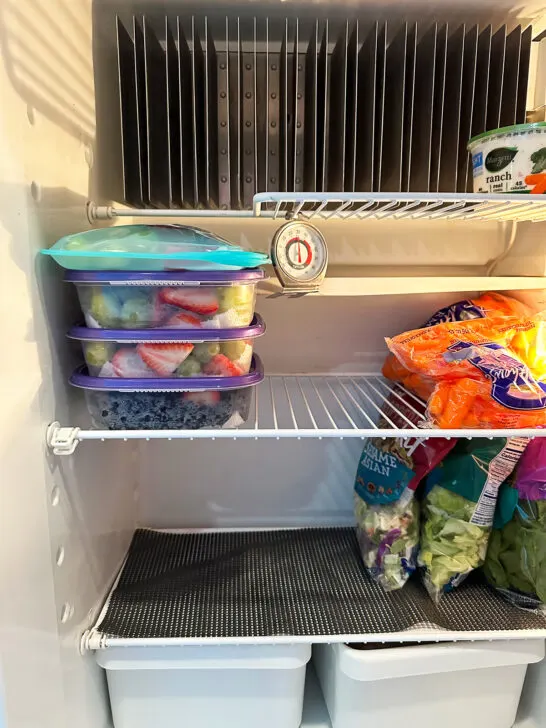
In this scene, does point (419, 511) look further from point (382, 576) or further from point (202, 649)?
point (202, 649)

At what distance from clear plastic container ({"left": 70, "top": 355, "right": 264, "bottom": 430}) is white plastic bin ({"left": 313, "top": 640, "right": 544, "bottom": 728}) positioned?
1.56 feet

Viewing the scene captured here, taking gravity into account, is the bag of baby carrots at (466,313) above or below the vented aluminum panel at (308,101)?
below

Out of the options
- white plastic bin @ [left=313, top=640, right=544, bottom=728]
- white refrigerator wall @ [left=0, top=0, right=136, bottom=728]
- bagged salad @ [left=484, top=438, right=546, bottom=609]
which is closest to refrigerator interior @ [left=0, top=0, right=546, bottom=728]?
white refrigerator wall @ [left=0, top=0, right=136, bottom=728]

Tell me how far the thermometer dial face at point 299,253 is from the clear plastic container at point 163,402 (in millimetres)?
197

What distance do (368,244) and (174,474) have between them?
65cm

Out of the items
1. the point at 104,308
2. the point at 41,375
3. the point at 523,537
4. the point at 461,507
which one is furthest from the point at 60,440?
the point at 523,537

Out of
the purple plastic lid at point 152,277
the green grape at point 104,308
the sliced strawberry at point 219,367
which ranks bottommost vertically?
the sliced strawberry at point 219,367

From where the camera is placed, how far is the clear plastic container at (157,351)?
0.79 meters

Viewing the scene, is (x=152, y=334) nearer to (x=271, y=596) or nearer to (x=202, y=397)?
(x=202, y=397)

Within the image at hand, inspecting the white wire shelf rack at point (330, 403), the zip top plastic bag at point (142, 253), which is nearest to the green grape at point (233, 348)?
the zip top plastic bag at point (142, 253)

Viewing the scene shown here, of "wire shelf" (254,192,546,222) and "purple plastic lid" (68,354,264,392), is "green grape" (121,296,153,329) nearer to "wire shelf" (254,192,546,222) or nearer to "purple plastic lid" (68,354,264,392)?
"purple plastic lid" (68,354,264,392)

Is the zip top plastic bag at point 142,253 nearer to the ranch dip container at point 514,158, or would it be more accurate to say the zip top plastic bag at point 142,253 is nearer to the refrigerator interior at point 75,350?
the refrigerator interior at point 75,350

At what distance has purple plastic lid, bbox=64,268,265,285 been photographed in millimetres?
772

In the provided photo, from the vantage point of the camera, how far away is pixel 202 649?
3.07 ft
